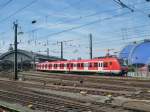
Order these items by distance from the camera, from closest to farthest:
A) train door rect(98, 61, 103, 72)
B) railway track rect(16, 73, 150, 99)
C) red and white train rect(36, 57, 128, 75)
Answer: railway track rect(16, 73, 150, 99), red and white train rect(36, 57, 128, 75), train door rect(98, 61, 103, 72)

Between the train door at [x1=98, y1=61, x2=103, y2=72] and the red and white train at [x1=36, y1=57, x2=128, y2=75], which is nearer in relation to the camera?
the red and white train at [x1=36, y1=57, x2=128, y2=75]

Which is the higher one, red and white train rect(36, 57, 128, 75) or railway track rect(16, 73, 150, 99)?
red and white train rect(36, 57, 128, 75)

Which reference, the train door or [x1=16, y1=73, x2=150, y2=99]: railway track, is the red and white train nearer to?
the train door

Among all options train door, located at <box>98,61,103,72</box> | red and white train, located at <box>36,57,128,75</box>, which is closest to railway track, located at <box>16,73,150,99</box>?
red and white train, located at <box>36,57,128,75</box>

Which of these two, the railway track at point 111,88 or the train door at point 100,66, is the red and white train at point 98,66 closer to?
the train door at point 100,66

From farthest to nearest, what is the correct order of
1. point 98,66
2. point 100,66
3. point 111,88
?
point 98,66, point 100,66, point 111,88

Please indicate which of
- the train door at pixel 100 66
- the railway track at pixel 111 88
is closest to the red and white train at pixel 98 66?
the train door at pixel 100 66

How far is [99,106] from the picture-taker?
17453 mm

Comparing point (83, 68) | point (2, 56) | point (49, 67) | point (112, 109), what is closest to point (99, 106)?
point (112, 109)

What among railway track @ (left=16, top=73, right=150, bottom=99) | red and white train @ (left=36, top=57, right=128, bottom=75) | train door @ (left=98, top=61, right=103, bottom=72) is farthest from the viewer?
train door @ (left=98, top=61, right=103, bottom=72)

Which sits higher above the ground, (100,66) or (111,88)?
(100,66)

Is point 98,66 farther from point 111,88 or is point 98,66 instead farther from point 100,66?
point 111,88

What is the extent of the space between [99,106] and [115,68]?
102ft

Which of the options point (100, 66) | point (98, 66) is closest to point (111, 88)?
point (100, 66)
